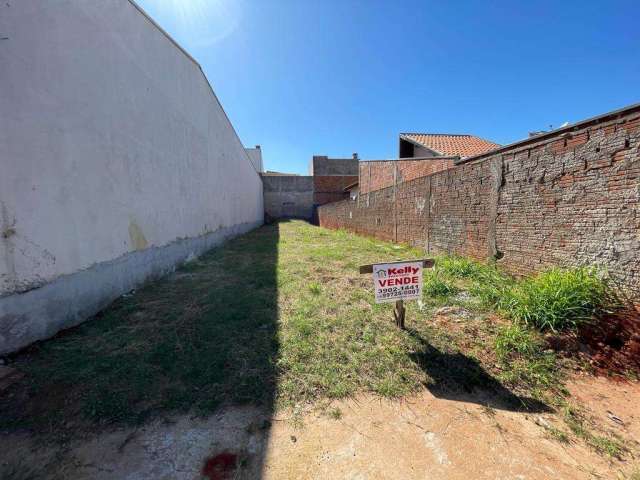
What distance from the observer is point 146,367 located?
2100mm

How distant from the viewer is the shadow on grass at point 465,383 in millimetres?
1739

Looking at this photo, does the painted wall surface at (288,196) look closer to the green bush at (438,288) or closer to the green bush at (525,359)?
the green bush at (438,288)

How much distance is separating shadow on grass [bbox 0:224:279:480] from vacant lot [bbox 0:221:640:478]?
0.04ft

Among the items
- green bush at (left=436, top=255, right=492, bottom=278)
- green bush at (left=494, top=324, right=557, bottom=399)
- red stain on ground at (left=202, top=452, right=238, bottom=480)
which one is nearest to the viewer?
red stain on ground at (left=202, top=452, right=238, bottom=480)

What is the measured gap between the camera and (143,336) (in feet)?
8.56

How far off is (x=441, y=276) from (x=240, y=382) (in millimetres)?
3473

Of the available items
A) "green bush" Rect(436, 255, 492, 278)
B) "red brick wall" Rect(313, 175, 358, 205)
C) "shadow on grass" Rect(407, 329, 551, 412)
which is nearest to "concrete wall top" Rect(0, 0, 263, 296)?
"shadow on grass" Rect(407, 329, 551, 412)

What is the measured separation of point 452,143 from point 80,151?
13552 millimetres

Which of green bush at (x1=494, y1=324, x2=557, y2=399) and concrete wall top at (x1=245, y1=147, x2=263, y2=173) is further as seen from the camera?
concrete wall top at (x1=245, y1=147, x2=263, y2=173)

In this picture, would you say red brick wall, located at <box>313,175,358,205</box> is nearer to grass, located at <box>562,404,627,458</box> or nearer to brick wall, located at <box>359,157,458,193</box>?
brick wall, located at <box>359,157,458,193</box>

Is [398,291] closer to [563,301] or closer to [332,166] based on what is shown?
[563,301]

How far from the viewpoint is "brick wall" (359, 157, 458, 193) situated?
31.9ft

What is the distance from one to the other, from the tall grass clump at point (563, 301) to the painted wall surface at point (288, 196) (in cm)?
2251

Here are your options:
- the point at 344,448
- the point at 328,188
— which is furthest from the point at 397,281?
the point at 328,188
